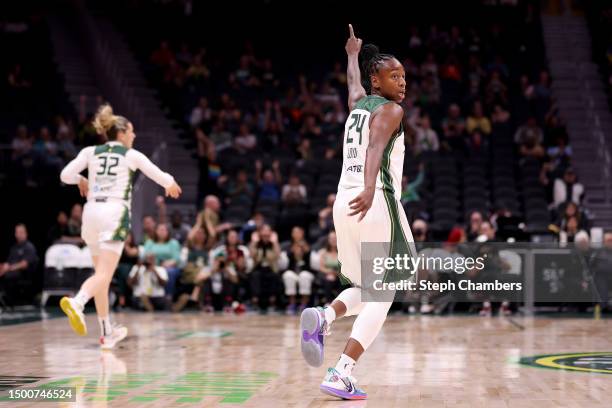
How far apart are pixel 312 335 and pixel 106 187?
12.4 ft

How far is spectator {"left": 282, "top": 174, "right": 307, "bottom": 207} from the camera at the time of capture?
16484mm

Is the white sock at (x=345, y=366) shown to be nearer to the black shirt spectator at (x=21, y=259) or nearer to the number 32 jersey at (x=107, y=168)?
the number 32 jersey at (x=107, y=168)

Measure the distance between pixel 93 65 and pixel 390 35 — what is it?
678 cm

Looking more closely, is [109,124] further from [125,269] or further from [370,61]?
[125,269]

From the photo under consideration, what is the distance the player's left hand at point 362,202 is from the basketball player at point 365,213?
0.15 feet

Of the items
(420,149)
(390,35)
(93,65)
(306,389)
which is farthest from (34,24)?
(306,389)

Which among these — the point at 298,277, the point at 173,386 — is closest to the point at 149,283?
the point at 298,277

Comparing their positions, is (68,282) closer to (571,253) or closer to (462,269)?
(462,269)

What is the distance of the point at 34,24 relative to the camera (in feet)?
72.0

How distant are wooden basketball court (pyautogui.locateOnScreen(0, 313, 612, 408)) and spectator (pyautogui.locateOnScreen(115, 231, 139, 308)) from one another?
3.21 meters

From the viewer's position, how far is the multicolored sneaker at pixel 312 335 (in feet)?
18.2

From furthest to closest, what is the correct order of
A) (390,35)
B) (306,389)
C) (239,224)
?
(390,35) → (239,224) → (306,389)

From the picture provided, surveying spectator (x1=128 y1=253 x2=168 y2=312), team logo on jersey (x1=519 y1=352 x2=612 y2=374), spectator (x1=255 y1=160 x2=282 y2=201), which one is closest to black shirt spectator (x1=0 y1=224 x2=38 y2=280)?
spectator (x1=128 y1=253 x2=168 y2=312)

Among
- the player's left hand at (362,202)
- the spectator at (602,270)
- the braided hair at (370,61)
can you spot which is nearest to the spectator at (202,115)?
the spectator at (602,270)
